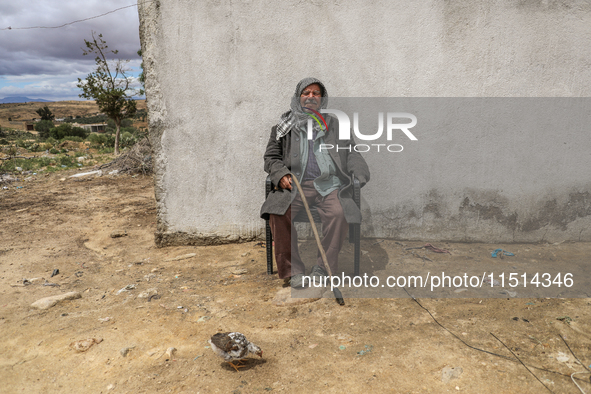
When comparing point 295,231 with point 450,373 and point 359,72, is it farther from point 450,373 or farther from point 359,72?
point 359,72

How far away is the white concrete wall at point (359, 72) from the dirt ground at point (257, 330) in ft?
1.83

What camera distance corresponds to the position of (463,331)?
7.74ft

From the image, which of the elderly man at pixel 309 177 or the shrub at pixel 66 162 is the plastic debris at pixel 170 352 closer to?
the elderly man at pixel 309 177

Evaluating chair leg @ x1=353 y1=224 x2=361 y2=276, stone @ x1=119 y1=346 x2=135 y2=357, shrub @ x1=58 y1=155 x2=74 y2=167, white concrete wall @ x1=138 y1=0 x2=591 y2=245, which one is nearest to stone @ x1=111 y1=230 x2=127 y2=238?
white concrete wall @ x1=138 y1=0 x2=591 y2=245

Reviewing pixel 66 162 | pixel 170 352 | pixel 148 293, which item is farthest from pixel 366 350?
pixel 66 162

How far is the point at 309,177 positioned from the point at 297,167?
0.46ft

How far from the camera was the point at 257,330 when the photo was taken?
2.48m

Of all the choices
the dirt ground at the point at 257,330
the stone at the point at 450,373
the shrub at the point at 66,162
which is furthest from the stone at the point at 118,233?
the shrub at the point at 66,162

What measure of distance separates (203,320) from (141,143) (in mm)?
7773

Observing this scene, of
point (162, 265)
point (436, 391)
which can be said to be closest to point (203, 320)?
point (162, 265)

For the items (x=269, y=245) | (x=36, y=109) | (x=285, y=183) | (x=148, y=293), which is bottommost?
(x=148, y=293)

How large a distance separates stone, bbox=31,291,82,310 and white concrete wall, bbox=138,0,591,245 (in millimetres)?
1385

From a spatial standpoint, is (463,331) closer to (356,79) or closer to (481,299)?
(481,299)

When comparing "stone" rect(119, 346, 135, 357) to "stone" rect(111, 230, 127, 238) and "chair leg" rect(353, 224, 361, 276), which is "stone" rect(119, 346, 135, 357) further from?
"stone" rect(111, 230, 127, 238)
